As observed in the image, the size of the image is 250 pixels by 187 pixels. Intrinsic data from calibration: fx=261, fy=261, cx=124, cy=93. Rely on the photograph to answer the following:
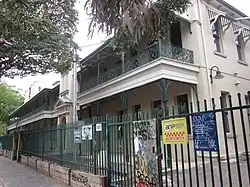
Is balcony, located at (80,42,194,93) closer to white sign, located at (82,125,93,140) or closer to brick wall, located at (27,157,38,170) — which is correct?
white sign, located at (82,125,93,140)

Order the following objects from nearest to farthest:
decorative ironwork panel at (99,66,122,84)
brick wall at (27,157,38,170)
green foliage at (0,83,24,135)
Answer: brick wall at (27,157,38,170) → decorative ironwork panel at (99,66,122,84) → green foliage at (0,83,24,135)

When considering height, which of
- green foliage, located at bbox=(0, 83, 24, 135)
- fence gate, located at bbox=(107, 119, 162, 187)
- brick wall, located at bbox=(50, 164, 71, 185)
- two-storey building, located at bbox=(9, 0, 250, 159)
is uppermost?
green foliage, located at bbox=(0, 83, 24, 135)

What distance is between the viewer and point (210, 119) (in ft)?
13.1

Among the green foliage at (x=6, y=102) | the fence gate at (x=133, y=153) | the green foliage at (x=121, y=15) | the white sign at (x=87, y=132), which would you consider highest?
the green foliage at (x=6, y=102)

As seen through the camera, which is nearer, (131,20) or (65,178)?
(131,20)

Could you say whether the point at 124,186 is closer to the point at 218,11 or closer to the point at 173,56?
the point at 173,56

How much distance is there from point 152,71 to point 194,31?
3216 millimetres

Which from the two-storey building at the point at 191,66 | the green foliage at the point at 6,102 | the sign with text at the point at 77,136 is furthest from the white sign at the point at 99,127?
the green foliage at the point at 6,102

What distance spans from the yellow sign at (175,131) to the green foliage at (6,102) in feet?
146

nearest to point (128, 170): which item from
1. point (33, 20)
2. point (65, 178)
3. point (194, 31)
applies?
point (65, 178)

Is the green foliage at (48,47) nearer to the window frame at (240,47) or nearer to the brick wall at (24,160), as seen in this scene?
the brick wall at (24,160)

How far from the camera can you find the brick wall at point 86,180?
277 inches

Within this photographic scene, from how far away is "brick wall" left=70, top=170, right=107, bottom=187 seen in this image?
23.1ft

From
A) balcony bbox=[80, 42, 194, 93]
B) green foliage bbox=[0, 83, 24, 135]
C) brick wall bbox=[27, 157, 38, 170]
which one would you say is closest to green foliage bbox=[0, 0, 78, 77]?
balcony bbox=[80, 42, 194, 93]
